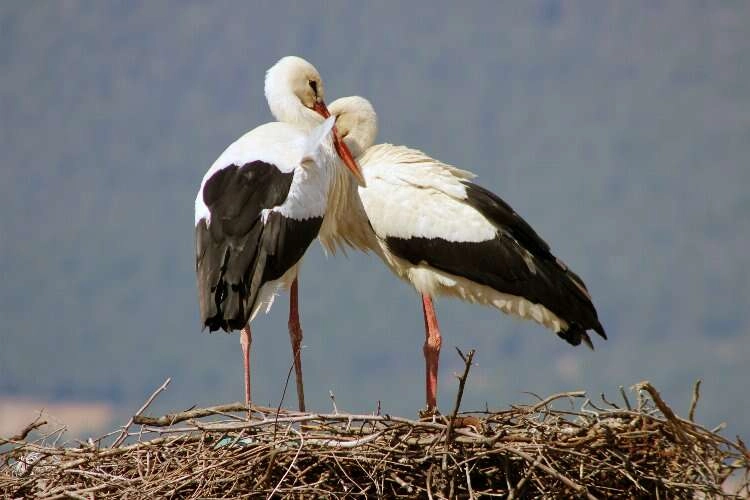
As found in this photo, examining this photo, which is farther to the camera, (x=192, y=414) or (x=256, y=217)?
(x=256, y=217)

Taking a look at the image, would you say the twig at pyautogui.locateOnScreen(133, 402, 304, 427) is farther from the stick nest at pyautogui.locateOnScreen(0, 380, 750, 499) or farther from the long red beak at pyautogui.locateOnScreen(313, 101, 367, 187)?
the long red beak at pyautogui.locateOnScreen(313, 101, 367, 187)

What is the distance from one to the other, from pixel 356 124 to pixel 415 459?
2965mm

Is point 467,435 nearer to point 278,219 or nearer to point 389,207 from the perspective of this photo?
point 278,219

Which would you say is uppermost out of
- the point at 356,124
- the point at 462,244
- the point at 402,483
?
the point at 356,124

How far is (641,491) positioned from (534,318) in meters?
Result: 2.07

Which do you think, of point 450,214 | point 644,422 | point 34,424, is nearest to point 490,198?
point 450,214

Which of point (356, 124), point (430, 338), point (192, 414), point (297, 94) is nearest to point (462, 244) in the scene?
point (430, 338)

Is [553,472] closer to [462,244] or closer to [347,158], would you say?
[462,244]

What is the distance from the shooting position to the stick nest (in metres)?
5.53

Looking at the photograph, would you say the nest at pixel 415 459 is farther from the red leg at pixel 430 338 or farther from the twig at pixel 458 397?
the red leg at pixel 430 338

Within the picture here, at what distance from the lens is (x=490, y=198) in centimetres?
777

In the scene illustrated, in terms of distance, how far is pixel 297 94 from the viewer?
7.91m

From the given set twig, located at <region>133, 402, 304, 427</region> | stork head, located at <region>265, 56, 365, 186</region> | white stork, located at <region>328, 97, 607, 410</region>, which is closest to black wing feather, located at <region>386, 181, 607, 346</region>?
white stork, located at <region>328, 97, 607, 410</region>

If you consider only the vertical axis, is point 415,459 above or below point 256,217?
below
